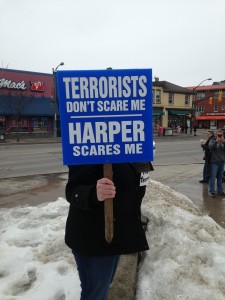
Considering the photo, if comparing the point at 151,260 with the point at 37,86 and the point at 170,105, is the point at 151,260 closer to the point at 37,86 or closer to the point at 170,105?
the point at 37,86

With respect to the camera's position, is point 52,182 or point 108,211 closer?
point 108,211

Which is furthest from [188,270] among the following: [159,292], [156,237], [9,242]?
[9,242]

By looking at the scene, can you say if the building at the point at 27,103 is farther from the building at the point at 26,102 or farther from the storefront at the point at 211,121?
the storefront at the point at 211,121

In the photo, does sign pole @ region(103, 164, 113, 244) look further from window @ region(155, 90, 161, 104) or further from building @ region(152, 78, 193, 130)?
window @ region(155, 90, 161, 104)

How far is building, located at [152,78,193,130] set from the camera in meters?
47.3

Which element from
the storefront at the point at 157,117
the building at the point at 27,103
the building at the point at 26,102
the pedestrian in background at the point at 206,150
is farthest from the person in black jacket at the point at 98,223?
the storefront at the point at 157,117

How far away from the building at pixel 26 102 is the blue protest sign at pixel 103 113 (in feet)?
94.0

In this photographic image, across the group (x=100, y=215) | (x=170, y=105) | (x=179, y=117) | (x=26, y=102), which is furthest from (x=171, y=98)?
(x=100, y=215)

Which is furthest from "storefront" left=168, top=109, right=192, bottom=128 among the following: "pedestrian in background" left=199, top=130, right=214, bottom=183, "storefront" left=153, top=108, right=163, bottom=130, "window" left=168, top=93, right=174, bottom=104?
"pedestrian in background" left=199, top=130, right=214, bottom=183

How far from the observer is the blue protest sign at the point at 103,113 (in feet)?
6.73

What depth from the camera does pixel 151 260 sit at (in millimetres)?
3660

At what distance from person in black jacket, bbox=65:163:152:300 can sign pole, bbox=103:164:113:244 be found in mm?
45

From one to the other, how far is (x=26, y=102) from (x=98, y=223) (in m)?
30.8

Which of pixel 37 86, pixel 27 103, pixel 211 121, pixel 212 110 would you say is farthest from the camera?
pixel 212 110
